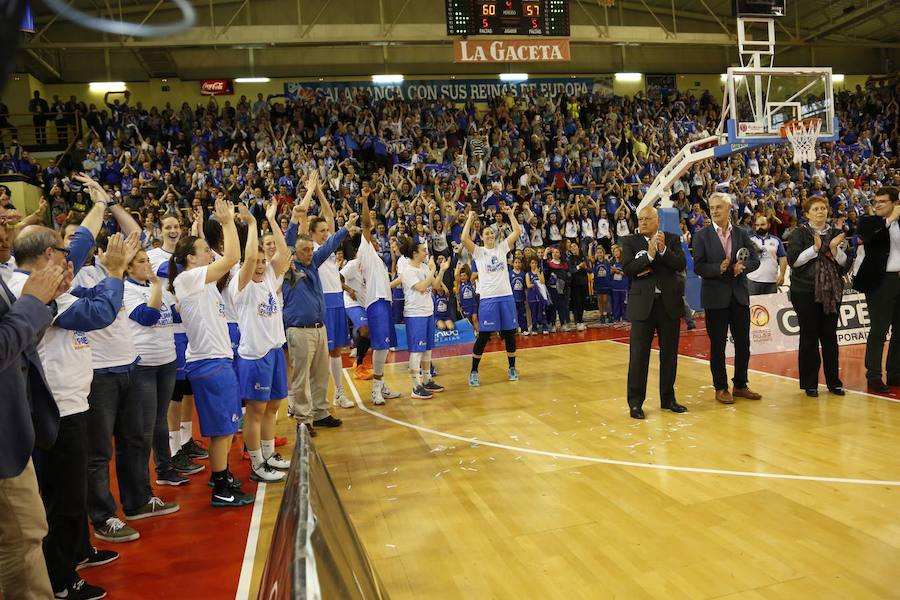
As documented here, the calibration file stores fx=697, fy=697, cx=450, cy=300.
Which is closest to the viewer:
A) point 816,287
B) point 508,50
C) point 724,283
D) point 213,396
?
point 213,396

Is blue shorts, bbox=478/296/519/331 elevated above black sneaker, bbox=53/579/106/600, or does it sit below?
above

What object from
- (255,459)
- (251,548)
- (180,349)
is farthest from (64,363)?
(180,349)

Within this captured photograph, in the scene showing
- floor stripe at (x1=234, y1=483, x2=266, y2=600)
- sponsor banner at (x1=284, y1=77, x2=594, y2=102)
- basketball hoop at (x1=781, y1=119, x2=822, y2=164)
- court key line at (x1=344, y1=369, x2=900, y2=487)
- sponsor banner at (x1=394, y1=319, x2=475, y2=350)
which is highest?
sponsor banner at (x1=284, y1=77, x2=594, y2=102)

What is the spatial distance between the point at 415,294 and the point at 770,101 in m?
8.07

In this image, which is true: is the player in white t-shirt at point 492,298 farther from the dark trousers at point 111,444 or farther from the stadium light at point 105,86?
the stadium light at point 105,86

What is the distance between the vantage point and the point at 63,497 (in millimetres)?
3660

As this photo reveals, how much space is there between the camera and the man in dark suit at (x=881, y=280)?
275 inches

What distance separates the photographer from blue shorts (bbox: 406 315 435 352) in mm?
8367

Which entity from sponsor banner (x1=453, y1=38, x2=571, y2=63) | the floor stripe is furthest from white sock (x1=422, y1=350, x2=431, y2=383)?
sponsor banner (x1=453, y1=38, x2=571, y2=63)

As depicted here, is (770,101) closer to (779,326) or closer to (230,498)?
(779,326)

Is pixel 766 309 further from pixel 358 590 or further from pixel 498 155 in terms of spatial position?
pixel 498 155

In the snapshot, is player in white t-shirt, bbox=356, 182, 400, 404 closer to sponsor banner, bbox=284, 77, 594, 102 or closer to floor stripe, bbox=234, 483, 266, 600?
floor stripe, bbox=234, 483, 266, 600

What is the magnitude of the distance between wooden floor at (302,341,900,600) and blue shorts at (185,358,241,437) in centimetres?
104

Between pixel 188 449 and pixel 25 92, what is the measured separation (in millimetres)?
19275
